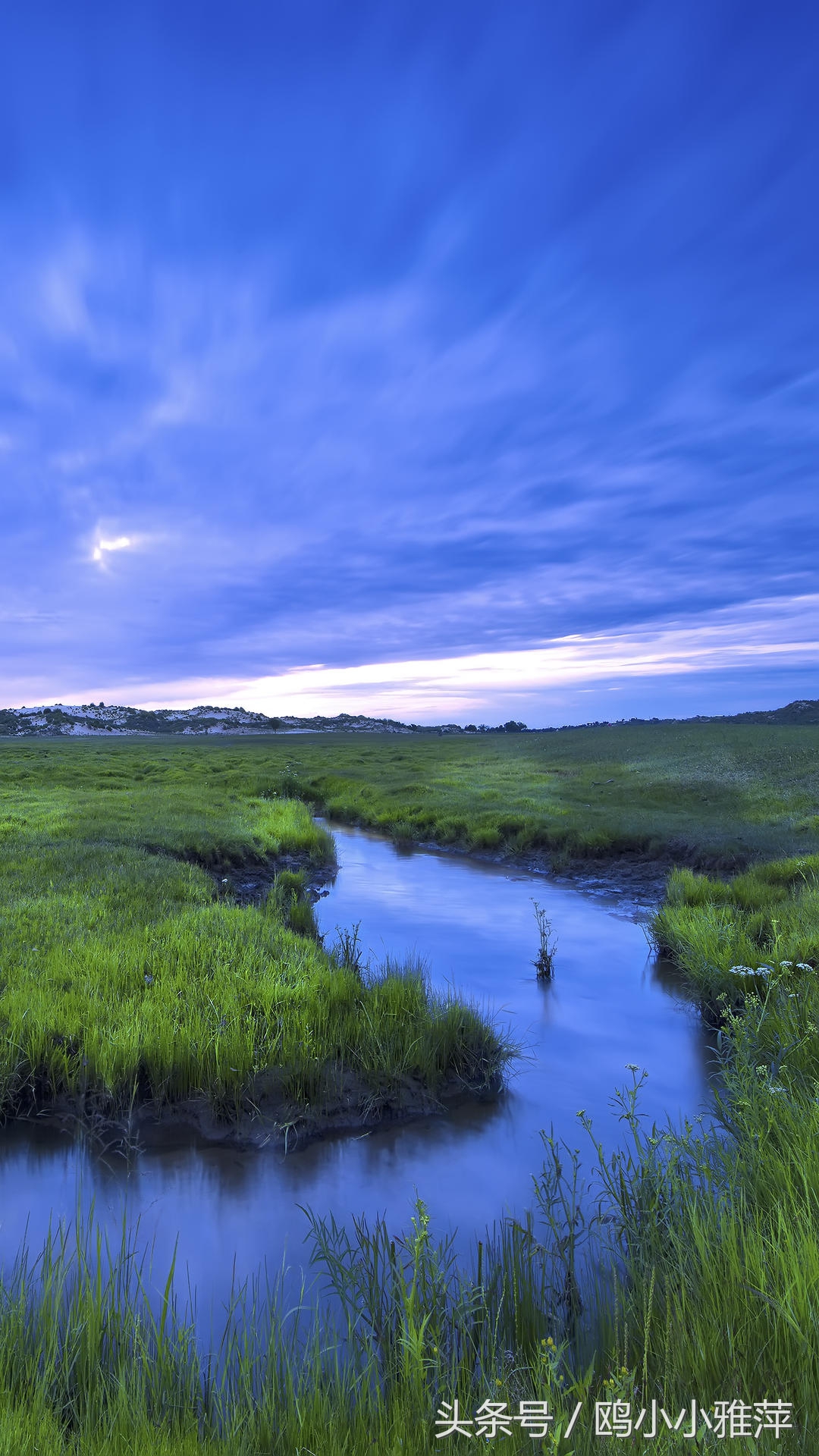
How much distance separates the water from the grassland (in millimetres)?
386

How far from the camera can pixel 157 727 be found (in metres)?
169

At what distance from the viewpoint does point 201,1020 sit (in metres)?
7.07

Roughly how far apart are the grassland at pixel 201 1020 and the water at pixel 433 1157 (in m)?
0.39

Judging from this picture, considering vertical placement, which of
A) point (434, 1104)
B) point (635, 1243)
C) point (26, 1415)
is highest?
point (26, 1415)

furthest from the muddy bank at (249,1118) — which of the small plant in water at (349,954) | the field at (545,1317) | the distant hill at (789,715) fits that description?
the distant hill at (789,715)

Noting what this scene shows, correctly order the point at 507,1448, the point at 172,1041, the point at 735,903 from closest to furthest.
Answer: the point at 507,1448, the point at 172,1041, the point at 735,903

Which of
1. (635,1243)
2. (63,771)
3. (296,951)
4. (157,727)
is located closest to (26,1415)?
(635,1243)

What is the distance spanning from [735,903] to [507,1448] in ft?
36.5

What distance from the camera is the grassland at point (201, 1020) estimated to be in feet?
21.2

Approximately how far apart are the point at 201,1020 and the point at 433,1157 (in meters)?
2.59

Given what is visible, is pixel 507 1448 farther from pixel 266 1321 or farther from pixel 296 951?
pixel 296 951

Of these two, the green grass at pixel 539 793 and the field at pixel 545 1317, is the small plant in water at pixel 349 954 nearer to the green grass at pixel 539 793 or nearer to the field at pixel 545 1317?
the field at pixel 545 1317

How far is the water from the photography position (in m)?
5.04

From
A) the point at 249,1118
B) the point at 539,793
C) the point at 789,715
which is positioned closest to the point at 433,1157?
the point at 249,1118
